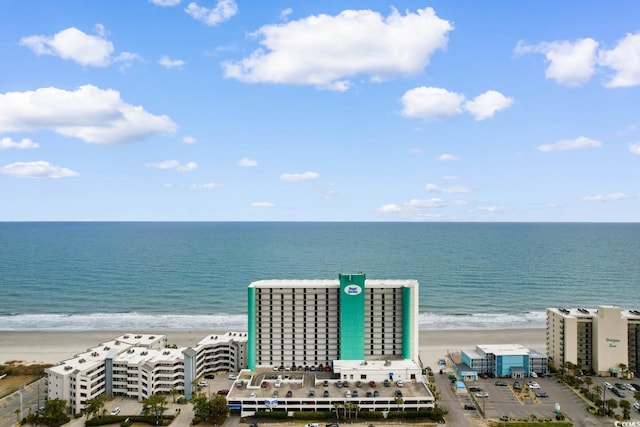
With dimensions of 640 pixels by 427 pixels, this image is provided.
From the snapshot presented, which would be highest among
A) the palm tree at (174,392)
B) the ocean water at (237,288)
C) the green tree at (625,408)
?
the ocean water at (237,288)

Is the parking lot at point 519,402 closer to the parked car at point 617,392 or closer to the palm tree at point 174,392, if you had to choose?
the parked car at point 617,392

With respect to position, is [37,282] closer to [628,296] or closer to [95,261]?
[95,261]

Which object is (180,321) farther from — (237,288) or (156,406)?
(156,406)

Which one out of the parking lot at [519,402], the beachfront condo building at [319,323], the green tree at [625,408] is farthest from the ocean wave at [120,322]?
the green tree at [625,408]

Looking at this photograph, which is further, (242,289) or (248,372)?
(242,289)

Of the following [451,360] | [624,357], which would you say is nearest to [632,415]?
[624,357]

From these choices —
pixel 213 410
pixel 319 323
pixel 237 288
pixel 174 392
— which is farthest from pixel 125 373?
pixel 237 288
